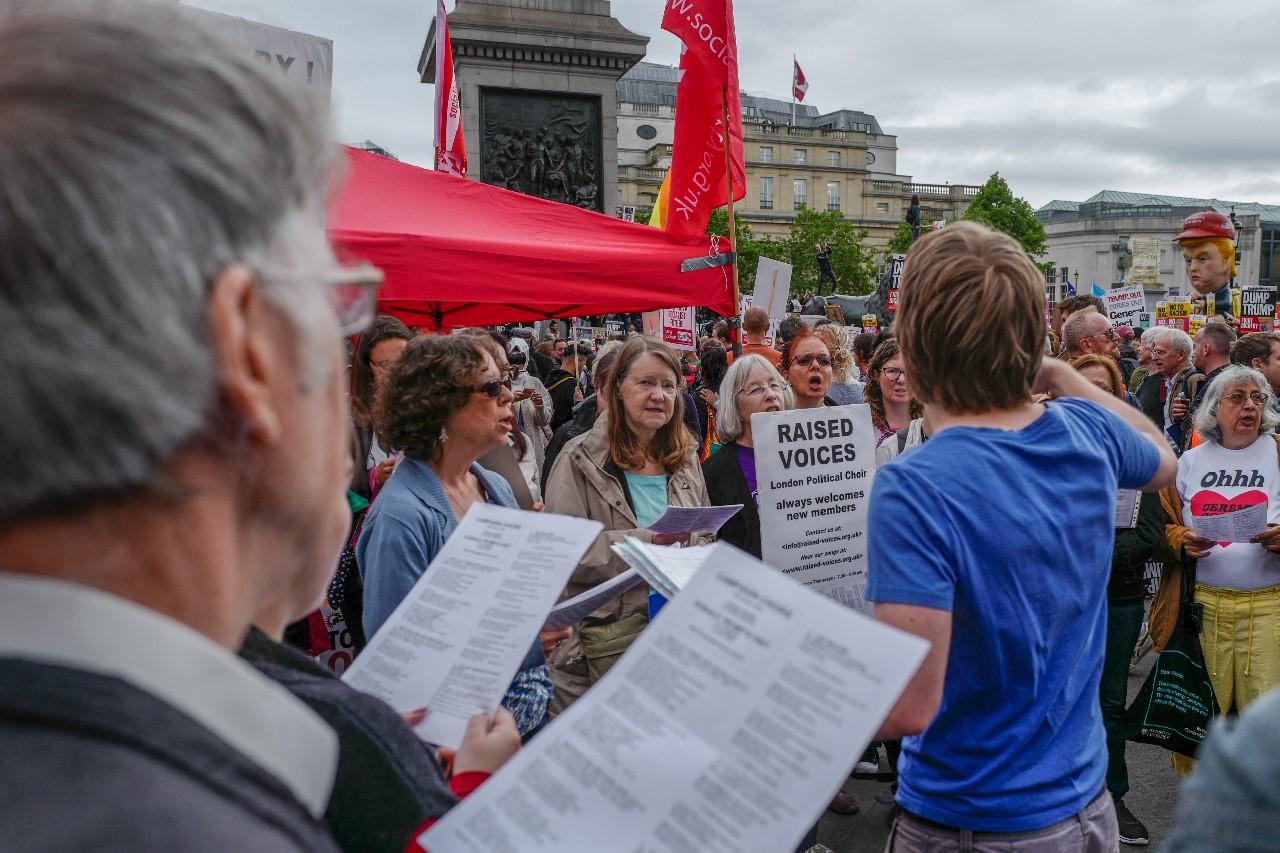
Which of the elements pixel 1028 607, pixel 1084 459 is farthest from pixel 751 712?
pixel 1084 459

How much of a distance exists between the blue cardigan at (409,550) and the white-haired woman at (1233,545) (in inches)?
121

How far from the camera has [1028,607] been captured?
→ 1602 mm

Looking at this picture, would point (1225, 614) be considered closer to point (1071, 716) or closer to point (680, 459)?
point (680, 459)

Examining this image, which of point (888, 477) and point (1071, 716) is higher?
point (888, 477)

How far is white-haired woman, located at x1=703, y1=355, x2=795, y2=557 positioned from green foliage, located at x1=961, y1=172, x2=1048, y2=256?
53.6 metres

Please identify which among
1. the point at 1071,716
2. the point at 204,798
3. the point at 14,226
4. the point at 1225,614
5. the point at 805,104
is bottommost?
the point at 1225,614

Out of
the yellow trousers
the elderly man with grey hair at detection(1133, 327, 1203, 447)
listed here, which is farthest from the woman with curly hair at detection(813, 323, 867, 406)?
the yellow trousers

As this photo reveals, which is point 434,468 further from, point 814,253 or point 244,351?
point 814,253

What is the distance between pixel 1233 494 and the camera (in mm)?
4203

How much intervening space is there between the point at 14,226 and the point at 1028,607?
5.01ft

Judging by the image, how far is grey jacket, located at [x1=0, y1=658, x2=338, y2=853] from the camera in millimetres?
531

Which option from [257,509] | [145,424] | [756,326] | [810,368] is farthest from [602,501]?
[756,326]

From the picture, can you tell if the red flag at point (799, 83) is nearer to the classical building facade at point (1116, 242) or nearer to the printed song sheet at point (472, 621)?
the classical building facade at point (1116, 242)

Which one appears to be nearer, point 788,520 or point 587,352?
point 788,520
